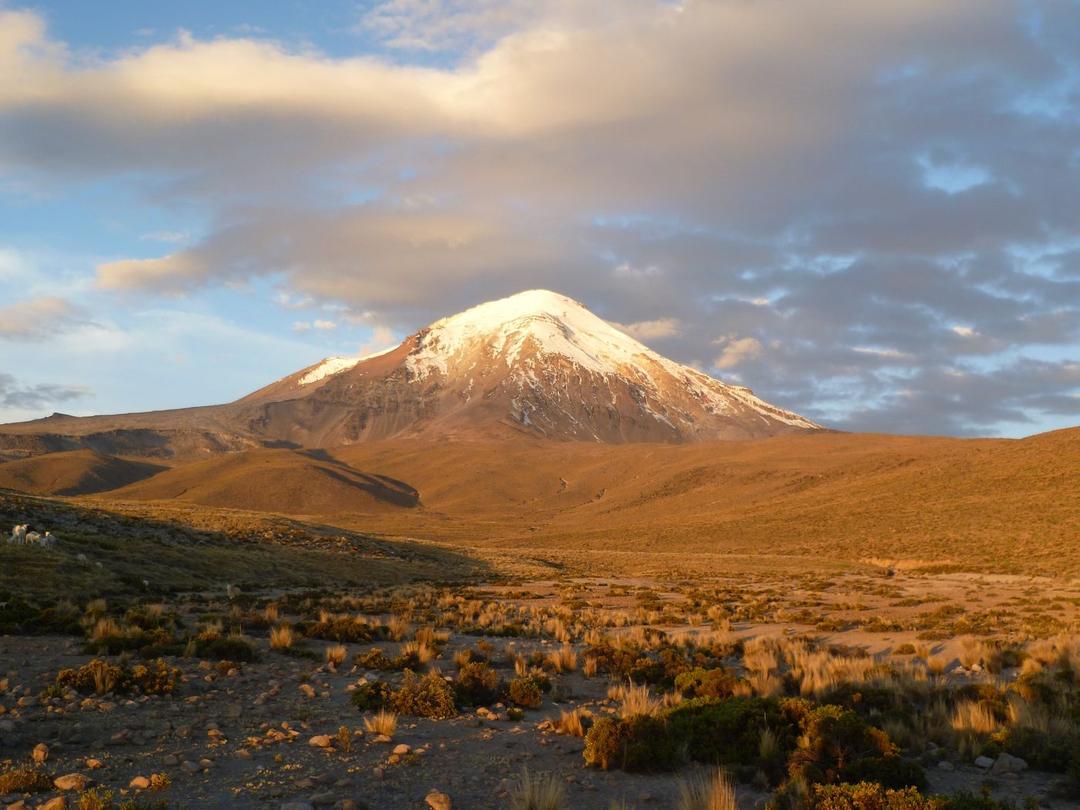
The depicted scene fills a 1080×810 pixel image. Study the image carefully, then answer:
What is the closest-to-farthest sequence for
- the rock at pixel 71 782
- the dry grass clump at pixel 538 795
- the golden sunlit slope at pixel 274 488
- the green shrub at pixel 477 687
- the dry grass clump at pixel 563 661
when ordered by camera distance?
the dry grass clump at pixel 538 795 → the rock at pixel 71 782 → the green shrub at pixel 477 687 → the dry grass clump at pixel 563 661 → the golden sunlit slope at pixel 274 488

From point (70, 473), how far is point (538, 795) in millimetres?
174706

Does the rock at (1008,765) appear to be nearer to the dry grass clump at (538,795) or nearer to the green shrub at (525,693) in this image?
the dry grass clump at (538,795)

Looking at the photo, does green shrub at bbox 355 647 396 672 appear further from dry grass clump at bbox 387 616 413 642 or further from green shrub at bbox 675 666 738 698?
green shrub at bbox 675 666 738 698

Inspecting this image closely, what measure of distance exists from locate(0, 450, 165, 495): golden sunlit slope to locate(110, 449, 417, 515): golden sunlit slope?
10200 millimetres

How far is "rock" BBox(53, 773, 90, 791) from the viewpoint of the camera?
666cm

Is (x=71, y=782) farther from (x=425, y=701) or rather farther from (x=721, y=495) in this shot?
(x=721, y=495)

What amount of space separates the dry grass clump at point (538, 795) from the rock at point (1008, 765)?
187 inches

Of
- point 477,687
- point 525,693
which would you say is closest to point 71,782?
point 477,687

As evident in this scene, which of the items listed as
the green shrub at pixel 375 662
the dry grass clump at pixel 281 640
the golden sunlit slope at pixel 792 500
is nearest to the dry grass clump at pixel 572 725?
the green shrub at pixel 375 662

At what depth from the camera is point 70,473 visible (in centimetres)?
15375

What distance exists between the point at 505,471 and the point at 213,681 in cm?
16273

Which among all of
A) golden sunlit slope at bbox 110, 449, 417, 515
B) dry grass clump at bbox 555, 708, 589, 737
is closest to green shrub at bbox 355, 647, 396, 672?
dry grass clump at bbox 555, 708, 589, 737

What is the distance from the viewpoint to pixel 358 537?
2248 inches

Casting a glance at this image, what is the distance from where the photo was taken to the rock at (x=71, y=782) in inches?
262
